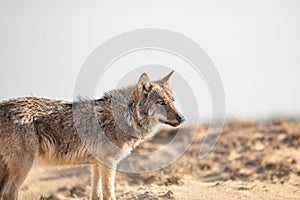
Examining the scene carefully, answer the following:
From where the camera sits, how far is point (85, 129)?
11461 millimetres

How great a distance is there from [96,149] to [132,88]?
1.33 meters

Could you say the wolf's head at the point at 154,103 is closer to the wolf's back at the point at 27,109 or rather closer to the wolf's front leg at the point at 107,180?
the wolf's front leg at the point at 107,180

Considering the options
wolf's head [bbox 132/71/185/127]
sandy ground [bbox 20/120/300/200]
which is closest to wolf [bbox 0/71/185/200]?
wolf's head [bbox 132/71/185/127]

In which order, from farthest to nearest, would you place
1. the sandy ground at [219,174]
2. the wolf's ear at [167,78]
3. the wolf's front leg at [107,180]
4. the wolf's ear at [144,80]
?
the sandy ground at [219,174], the wolf's ear at [167,78], the wolf's ear at [144,80], the wolf's front leg at [107,180]

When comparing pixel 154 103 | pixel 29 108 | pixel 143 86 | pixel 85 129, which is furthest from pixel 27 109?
pixel 154 103

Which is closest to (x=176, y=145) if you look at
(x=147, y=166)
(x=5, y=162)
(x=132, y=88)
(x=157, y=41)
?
(x=147, y=166)

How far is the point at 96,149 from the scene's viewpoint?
1141cm

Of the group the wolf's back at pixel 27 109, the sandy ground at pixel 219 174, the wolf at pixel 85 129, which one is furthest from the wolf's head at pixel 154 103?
the sandy ground at pixel 219 174

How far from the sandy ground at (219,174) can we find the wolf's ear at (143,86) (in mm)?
2099

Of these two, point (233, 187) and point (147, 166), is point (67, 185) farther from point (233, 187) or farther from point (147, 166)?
point (233, 187)

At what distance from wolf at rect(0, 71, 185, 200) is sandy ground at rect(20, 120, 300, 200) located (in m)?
0.57

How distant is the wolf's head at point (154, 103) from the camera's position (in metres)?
11.5

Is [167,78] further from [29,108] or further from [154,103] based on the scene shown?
[29,108]

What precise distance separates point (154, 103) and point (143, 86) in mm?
365
